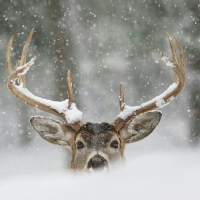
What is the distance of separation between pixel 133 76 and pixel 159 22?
1698 mm

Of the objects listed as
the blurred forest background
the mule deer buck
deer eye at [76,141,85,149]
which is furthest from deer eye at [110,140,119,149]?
the blurred forest background

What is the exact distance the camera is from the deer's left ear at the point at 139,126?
5809 millimetres

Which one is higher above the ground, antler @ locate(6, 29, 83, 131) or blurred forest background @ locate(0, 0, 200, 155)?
blurred forest background @ locate(0, 0, 200, 155)

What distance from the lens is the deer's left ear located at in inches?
229

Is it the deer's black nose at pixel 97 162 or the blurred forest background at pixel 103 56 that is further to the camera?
the blurred forest background at pixel 103 56

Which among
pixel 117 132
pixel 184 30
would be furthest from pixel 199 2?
pixel 117 132

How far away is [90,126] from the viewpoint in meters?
5.43

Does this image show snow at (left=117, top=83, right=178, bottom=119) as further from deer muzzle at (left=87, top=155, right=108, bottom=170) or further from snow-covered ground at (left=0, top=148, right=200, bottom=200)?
snow-covered ground at (left=0, top=148, right=200, bottom=200)

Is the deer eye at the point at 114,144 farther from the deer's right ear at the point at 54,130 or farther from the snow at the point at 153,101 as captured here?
the deer's right ear at the point at 54,130

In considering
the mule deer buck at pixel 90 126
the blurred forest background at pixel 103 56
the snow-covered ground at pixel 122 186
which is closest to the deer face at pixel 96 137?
the mule deer buck at pixel 90 126

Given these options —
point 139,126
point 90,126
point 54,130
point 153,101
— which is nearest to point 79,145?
point 90,126

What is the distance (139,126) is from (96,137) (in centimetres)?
73

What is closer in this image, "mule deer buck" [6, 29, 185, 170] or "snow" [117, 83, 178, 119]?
"mule deer buck" [6, 29, 185, 170]

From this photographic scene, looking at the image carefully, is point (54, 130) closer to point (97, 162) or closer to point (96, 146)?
point (96, 146)
